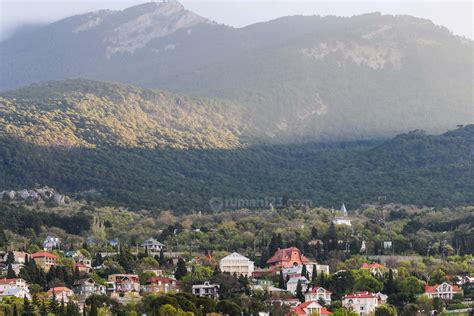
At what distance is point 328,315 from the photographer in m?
83.9

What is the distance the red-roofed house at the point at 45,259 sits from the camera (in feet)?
311

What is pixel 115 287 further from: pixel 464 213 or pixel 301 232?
pixel 464 213

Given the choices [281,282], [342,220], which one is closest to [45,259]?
[281,282]

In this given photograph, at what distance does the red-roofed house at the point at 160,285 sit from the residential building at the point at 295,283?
8059 mm

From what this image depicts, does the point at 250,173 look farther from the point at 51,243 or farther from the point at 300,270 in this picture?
the point at 300,270

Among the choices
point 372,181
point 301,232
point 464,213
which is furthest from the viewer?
point 372,181

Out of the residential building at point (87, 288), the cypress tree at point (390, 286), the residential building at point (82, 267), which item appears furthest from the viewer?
the residential building at point (82, 267)

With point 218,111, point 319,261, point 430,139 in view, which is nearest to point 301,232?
point 319,261

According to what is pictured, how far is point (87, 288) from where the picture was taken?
87250 mm

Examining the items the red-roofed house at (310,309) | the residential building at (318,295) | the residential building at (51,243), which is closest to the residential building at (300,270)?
the residential building at (318,295)

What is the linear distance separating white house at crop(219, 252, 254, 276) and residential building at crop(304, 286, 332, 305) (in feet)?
31.7

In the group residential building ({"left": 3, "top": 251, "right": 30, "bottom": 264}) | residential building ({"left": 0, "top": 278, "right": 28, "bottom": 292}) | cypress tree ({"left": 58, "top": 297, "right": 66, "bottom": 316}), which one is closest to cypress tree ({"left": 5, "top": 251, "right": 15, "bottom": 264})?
residential building ({"left": 3, "top": 251, "right": 30, "bottom": 264})

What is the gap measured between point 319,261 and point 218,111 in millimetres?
90511

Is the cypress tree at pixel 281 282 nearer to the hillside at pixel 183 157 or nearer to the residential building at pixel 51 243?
the residential building at pixel 51 243
